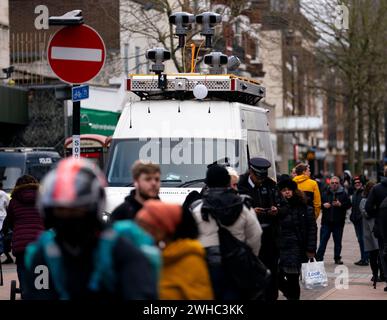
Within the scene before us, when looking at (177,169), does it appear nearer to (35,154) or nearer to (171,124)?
(171,124)

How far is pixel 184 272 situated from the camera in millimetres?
5480

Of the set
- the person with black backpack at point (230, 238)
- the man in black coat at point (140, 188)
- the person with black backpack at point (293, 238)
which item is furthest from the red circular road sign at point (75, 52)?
the man in black coat at point (140, 188)

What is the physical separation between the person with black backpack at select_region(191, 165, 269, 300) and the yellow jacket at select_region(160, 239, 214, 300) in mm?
2103

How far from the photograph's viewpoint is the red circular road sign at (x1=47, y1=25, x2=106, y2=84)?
1082cm

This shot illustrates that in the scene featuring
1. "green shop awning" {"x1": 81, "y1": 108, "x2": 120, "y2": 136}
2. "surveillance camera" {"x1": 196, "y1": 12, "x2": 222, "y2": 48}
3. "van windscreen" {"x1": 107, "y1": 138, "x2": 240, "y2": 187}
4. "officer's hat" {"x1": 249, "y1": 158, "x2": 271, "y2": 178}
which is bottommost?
"officer's hat" {"x1": 249, "y1": 158, "x2": 271, "y2": 178}

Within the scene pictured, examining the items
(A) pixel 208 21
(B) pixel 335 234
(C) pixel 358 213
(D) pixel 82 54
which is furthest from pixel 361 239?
(D) pixel 82 54

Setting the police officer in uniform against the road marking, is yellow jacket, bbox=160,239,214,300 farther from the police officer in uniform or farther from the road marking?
the police officer in uniform

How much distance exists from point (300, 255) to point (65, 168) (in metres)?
8.31

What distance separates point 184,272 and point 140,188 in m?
1.53

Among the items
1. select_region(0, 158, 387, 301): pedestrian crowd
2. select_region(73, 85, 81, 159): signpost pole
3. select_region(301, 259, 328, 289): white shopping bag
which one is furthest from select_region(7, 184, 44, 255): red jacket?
select_region(301, 259, 328, 289): white shopping bag

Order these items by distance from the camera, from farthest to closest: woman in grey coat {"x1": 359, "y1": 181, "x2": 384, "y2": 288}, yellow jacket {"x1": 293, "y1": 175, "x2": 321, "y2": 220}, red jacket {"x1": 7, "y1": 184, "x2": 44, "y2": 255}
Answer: yellow jacket {"x1": 293, "y1": 175, "x2": 321, "y2": 220} → woman in grey coat {"x1": 359, "y1": 181, "x2": 384, "y2": 288} → red jacket {"x1": 7, "y1": 184, "x2": 44, "y2": 255}

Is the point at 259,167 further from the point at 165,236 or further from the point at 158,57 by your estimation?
the point at 165,236

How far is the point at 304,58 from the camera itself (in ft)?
165

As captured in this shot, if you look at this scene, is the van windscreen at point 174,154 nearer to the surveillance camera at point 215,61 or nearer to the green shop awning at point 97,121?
the surveillance camera at point 215,61
